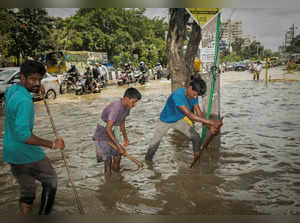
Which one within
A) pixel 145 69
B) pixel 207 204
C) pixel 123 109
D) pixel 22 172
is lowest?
pixel 207 204

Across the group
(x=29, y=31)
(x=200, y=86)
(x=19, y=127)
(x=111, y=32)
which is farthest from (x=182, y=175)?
(x=29, y=31)

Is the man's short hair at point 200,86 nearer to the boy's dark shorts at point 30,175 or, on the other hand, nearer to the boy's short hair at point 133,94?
the boy's short hair at point 133,94

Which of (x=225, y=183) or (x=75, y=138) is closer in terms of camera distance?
(x=225, y=183)

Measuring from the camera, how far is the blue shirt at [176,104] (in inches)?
146

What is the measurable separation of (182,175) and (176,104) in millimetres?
993

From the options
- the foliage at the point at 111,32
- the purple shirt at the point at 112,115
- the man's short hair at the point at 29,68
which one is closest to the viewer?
the man's short hair at the point at 29,68

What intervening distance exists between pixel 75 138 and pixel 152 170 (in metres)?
2.24

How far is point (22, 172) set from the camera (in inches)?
95.5

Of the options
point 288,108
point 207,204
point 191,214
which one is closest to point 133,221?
point 191,214

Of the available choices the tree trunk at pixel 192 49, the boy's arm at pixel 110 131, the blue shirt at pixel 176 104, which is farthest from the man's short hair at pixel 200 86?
the tree trunk at pixel 192 49

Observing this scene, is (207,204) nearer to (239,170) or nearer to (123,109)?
(239,170)

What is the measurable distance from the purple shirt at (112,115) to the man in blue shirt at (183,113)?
65cm

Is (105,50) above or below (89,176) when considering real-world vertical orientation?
above

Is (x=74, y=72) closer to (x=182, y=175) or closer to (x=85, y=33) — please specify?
(x=85, y=33)
